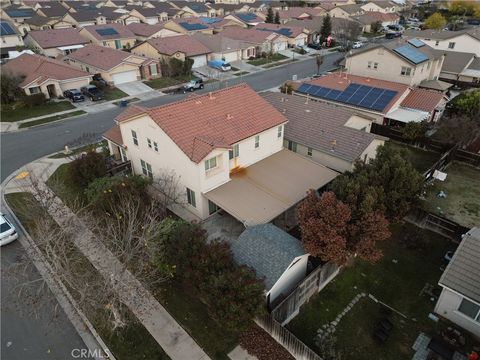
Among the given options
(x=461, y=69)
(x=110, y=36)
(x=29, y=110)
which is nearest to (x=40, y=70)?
(x=29, y=110)

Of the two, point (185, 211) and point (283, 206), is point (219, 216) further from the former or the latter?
point (283, 206)

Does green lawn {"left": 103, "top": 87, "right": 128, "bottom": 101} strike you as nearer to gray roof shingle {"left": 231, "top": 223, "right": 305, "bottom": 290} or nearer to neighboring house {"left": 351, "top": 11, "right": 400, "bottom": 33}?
gray roof shingle {"left": 231, "top": 223, "right": 305, "bottom": 290}

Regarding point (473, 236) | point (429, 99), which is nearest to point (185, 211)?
point (473, 236)

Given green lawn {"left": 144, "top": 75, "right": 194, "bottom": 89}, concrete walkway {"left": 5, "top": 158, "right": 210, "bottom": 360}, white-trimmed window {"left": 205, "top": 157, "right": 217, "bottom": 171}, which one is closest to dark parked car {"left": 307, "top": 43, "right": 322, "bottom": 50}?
green lawn {"left": 144, "top": 75, "right": 194, "bottom": 89}

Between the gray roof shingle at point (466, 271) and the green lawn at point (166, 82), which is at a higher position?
the gray roof shingle at point (466, 271)

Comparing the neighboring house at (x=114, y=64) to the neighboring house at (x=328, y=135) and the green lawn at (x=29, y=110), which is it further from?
the neighboring house at (x=328, y=135)

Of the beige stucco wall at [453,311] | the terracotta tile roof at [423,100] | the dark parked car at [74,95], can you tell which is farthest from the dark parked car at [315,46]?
the beige stucco wall at [453,311]
